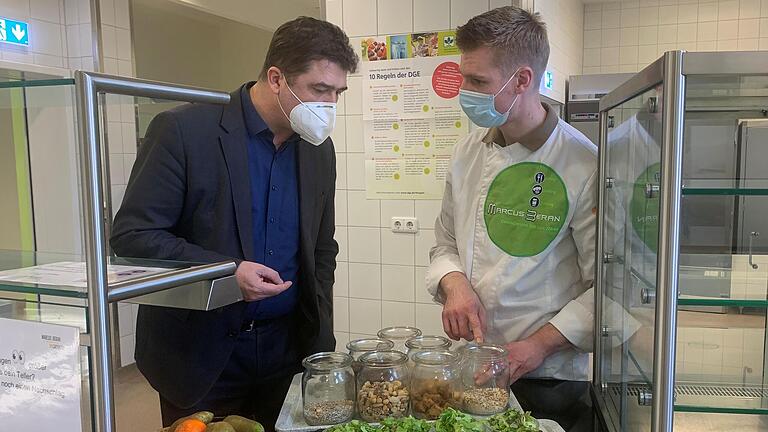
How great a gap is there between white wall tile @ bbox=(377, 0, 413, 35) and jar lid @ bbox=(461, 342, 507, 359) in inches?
82.3

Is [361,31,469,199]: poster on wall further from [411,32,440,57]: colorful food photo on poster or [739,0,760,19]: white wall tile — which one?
[739,0,760,19]: white wall tile

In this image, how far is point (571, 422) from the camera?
123 centimetres

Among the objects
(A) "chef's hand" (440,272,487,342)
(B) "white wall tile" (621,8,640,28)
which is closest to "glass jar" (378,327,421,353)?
(A) "chef's hand" (440,272,487,342)

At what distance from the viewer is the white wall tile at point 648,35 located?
494 centimetres

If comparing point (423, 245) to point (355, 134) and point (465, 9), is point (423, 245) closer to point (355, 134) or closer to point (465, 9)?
point (355, 134)

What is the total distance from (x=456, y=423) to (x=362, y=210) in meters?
2.23

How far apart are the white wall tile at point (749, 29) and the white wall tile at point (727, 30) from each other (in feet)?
0.10

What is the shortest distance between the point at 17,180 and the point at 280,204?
63 centimetres

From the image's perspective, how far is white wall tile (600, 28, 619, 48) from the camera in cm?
504

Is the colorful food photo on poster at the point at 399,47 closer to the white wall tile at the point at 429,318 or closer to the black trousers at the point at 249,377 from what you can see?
the white wall tile at the point at 429,318

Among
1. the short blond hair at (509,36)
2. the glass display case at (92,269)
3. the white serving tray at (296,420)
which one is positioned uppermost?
the short blond hair at (509,36)

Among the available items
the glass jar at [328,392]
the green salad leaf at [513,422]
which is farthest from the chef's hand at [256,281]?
the green salad leaf at [513,422]

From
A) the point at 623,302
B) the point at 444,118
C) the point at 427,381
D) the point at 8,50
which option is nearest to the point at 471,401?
the point at 427,381

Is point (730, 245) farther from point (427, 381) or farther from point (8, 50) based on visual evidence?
point (8, 50)
